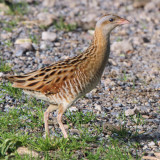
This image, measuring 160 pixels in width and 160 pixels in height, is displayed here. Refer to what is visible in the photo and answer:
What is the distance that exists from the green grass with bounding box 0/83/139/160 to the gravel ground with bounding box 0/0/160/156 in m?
0.31

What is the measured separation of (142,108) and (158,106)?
34 centimetres

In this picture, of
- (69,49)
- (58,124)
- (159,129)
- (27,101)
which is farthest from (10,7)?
(159,129)

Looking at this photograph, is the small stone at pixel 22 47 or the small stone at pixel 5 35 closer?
the small stone at pixel 22 47

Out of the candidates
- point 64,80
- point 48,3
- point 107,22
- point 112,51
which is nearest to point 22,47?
point 112,51

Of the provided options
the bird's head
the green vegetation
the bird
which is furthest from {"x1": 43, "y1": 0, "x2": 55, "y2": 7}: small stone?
the bird

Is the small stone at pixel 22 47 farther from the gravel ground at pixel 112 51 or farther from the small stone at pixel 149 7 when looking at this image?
the small stone at pixel 149 7

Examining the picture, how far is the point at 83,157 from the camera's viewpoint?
5.18 meters

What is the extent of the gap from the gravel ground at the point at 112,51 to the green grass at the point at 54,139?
313 millimetres

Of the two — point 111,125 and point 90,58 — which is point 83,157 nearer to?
point 111,125

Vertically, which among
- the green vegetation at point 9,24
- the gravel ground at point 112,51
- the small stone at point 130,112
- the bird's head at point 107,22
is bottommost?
the small stone at point 130,112

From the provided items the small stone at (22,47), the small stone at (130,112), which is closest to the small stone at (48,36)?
the small stone at (22,47)

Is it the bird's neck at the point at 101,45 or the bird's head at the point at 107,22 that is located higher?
the bird's head at the point at 107,22

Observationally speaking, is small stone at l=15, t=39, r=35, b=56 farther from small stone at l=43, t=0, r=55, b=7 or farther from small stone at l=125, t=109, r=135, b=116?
small stone at l=43, t=0, r=55, b=7

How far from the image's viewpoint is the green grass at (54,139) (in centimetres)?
508
